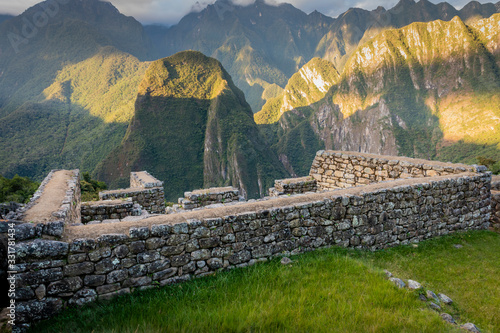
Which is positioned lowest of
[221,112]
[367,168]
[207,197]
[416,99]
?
[207,197]

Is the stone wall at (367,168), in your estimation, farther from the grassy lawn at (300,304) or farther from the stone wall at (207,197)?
the grassy lawn at (300,304)

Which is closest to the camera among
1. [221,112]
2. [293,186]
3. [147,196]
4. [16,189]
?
[293,186]

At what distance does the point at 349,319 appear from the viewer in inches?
131

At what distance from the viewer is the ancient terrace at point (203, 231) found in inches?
140

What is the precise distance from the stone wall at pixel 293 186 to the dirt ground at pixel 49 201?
712cm

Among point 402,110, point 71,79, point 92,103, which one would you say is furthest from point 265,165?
point 71,79

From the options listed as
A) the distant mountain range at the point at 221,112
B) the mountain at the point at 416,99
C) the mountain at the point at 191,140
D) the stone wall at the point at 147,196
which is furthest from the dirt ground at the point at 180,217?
the mountain at the point at 416,99

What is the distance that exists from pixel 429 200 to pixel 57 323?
8374 mm

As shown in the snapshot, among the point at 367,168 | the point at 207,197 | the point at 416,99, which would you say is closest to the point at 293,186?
the point at 367,168

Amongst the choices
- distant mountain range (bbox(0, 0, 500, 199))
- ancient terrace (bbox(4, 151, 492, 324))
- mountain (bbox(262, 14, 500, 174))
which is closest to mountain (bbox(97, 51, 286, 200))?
distant mountain range (bbox(0, 0, 500, 199))

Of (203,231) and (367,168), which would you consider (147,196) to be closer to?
(203,231)

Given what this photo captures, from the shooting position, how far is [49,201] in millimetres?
6594

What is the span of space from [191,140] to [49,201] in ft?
370

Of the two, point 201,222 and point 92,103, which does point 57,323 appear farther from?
point 92,103
